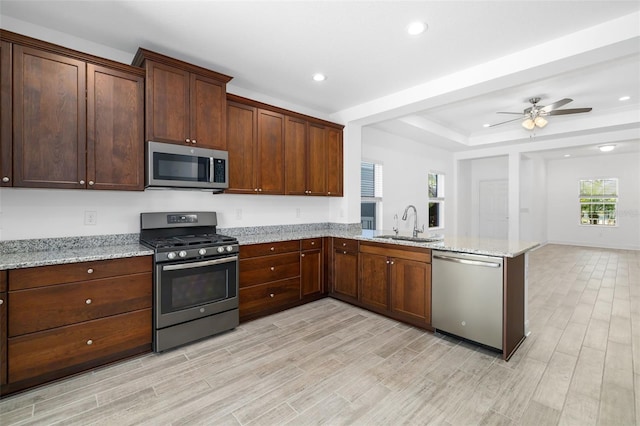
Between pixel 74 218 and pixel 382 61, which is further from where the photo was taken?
pixel 382 61

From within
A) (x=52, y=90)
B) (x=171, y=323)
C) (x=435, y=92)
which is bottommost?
(x=171, y=323)

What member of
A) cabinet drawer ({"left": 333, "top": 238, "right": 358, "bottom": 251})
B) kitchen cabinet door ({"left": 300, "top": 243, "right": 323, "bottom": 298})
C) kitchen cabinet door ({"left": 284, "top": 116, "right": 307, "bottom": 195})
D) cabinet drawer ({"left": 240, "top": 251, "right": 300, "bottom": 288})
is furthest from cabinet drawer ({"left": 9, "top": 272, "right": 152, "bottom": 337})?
cabinet drawer ({"left": 333, "top": 238, "right": 358, "bottom": 251})

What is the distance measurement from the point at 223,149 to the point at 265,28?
1.23 metres

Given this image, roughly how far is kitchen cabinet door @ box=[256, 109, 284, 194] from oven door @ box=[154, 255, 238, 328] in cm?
108

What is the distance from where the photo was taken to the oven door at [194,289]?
2.58 m

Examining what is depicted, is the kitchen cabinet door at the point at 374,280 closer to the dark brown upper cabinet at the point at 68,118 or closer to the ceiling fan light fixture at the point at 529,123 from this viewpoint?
the dark brown upper cabinet at the point at 68,118

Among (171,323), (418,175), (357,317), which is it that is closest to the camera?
(171,323)

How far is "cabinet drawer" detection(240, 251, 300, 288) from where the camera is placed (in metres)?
3.27

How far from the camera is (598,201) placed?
8641 mm

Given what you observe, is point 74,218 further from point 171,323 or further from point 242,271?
point 242,271

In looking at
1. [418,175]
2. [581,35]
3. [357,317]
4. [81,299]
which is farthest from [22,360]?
[418,175]

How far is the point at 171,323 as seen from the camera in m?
2.63

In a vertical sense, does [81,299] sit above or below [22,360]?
above

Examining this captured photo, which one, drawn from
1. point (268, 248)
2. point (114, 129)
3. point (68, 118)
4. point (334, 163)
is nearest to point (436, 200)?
point (334, 163)
